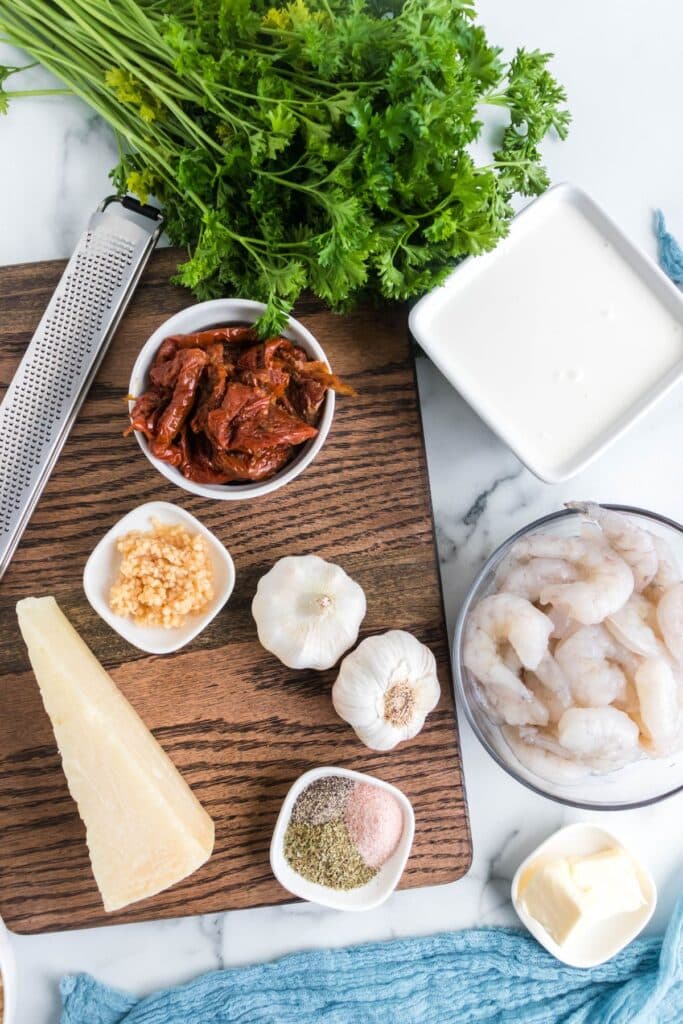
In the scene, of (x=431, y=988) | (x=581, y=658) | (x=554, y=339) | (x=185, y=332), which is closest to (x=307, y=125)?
(x=185, y=332)

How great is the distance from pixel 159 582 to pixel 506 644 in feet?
2.11

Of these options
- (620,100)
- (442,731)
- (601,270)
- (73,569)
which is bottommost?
(442,731)

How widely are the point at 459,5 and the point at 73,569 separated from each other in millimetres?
1233

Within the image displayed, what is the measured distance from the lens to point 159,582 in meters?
1.62

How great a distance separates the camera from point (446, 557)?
187cm

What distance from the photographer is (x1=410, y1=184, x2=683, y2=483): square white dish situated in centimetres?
164

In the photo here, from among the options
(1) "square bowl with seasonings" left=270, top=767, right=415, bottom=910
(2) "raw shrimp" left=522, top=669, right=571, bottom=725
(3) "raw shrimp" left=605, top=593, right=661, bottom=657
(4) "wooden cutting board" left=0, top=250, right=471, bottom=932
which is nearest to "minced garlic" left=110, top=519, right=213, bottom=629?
(4) "wooden cutting board" left=0, top=250, right=471, bottom=932

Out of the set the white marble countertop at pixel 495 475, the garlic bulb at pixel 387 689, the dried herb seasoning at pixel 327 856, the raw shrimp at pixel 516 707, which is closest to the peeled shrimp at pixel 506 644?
the raw shrimp at pixel 516 707

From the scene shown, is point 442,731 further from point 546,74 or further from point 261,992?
point 546,74

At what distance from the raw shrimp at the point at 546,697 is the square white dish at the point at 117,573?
0.58 meters

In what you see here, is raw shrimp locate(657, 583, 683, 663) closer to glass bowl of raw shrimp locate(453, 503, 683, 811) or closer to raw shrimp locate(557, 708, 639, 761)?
glass bowl of raw shrimp locate(453, 503, 683, 811)

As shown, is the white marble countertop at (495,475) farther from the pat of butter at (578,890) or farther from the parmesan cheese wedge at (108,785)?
the parmesan cheese wedge at (108,785)

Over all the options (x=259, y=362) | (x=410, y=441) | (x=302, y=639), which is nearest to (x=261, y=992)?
(x=302, y=639)

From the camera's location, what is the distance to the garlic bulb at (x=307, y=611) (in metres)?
1.66
